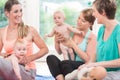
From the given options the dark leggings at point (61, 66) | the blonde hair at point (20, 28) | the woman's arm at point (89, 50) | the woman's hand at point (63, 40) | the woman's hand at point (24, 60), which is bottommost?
the dark leggings at point (61, 66)

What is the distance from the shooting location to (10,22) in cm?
202

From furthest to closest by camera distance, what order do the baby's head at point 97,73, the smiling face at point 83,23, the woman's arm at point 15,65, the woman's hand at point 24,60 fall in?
the smiling face at point 83,23, the woman's hand at point 24,60, the woman's arm at point 15,65, the baby's head at point 97,73

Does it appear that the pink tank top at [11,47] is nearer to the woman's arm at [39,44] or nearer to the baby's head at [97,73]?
the woman's arm at [39,44]

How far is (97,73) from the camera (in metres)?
1.53

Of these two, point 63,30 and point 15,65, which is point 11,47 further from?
point 63,30

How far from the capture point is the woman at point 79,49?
5.93 feet

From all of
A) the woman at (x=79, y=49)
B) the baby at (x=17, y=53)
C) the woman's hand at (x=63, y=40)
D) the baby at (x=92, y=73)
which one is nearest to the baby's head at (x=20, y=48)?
the baby at (x=17, y=53)

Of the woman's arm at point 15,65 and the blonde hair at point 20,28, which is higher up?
the blonde hair at point 20,28

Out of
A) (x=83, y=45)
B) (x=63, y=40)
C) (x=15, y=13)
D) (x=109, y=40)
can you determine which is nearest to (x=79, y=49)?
(x=83, y=45)

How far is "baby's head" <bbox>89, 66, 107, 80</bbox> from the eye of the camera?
1.53 meters

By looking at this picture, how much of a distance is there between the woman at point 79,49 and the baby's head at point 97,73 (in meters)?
0.27

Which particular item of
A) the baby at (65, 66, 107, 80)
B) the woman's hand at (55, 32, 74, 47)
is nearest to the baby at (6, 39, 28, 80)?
the woman's hand at (55, 32, 74, 47)

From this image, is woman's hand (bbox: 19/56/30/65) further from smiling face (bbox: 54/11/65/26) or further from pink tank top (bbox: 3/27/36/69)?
smiling face (bbox: 54/11/65/26)

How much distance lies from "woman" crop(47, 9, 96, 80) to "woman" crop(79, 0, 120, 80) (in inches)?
6.2
